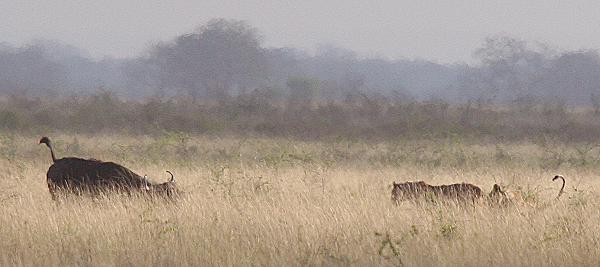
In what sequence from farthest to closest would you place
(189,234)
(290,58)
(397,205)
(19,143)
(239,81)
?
(290,58)
(239,81)
(19,143)
(397,205)
(189,234)

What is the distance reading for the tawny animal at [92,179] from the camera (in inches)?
401

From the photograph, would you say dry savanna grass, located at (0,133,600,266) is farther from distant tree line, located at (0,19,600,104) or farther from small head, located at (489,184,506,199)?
distant tree line, located at (0,19,600,104)

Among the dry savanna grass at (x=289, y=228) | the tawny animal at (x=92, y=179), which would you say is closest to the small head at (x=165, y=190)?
the tawny animal at (x=92, y=179)

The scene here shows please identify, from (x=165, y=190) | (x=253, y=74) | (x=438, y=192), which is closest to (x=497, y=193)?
(x=438, y=192)

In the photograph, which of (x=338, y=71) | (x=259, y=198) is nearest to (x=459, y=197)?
(x=259, y=198)

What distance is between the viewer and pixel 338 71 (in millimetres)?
117188

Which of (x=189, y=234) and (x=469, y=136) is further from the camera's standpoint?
(x=469, y=136)

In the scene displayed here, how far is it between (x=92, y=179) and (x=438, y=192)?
137 inches

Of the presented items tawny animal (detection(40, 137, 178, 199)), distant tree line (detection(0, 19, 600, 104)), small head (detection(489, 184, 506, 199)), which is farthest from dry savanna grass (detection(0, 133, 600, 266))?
distant tree line (detection(0, 19, 600, 104))

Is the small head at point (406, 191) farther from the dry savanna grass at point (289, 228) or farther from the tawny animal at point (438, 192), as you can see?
the dry savanna grass at point (289, 228)

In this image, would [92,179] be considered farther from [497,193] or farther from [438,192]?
[497,193]

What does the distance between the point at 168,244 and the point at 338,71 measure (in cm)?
10995

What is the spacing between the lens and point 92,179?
34.0ft

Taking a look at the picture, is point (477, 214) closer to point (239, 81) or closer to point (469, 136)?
point (469, 136)
